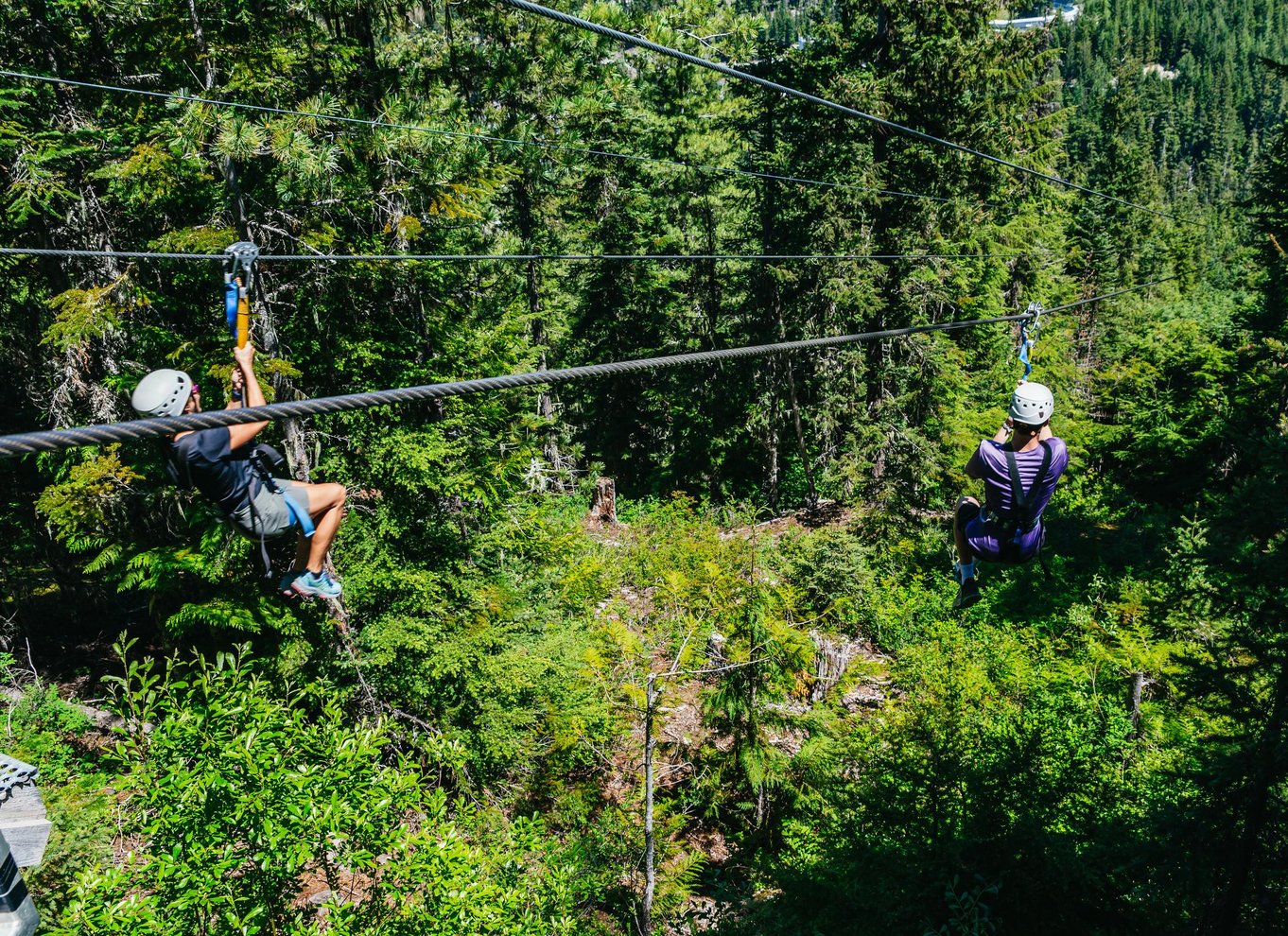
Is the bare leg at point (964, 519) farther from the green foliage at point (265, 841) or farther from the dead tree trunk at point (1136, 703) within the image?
the dead tree trunk at point (1136, 703)

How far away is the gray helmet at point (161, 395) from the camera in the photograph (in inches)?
147

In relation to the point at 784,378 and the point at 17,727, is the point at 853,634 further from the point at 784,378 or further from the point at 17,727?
the point at 17,727

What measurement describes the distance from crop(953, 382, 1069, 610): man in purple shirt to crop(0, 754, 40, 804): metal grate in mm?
6912

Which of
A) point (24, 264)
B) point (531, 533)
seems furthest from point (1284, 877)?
point (24, 264)

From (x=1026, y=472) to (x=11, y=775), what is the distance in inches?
295

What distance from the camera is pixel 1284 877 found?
323 inches

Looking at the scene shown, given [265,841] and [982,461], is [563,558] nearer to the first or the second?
[265,841]

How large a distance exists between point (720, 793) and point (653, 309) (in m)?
15.9

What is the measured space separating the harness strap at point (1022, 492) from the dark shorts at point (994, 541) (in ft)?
0.60

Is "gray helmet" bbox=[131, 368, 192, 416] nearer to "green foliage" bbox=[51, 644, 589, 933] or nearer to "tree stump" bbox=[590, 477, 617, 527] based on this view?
"green foliage" bbox=[51, 644, 589, 933]

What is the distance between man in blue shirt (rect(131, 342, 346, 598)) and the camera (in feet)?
12.5

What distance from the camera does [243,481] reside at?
179 inches

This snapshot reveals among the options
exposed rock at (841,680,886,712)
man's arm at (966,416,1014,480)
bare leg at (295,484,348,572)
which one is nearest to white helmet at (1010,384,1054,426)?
man's arm at (966,416,1014,480)

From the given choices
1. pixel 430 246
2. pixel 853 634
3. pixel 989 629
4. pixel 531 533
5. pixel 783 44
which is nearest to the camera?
pixel 430 246
